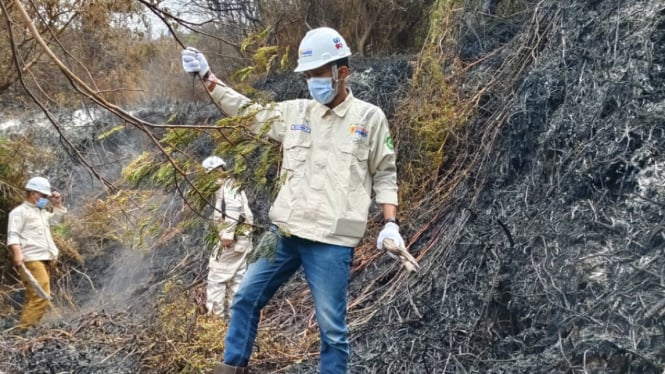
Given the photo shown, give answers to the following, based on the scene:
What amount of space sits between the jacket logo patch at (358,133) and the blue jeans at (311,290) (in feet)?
1.85

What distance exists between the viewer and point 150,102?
1545 centimetres

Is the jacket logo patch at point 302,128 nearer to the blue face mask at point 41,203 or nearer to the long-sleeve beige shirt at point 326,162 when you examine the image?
the long-sleeve beige shirt at point 326,162

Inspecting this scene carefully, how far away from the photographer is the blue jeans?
3781mm

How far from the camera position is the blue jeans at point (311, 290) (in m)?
3.78

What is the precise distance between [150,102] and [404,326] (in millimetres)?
11575

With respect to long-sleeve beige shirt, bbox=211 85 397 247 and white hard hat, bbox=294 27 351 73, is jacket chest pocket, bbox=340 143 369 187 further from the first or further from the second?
white hard hat, bbox=294 27 351 73

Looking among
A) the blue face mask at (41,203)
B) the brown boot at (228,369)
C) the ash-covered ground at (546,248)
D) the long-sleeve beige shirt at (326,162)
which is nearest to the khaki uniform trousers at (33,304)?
the blue face mask at (41,203)

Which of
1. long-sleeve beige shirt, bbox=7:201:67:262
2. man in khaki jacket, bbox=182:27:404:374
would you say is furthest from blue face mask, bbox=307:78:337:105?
long-sleeve beige shirt, bbox=7:201:67:262

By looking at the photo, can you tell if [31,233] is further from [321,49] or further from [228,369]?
[321,49]

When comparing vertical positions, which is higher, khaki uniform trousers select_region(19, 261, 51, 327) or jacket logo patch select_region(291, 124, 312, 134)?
jacket logo patch select_region(291, 124, 312, 134)

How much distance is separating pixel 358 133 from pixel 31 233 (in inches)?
208

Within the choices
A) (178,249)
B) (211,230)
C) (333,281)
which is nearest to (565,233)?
(333,281)

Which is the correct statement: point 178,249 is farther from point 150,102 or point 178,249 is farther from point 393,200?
point 393,200

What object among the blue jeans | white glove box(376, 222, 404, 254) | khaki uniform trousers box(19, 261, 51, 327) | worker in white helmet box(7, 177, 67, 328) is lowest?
khaki uniform trousers box(19, 261, 51, 327)
